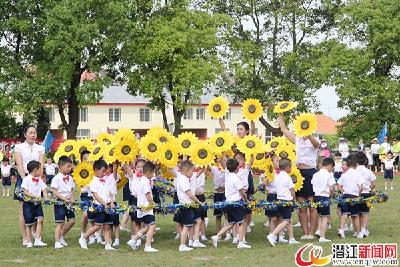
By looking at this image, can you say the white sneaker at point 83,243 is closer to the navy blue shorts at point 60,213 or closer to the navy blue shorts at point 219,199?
the navy blue shorts at point 60,213

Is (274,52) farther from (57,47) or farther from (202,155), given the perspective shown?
(202,155)

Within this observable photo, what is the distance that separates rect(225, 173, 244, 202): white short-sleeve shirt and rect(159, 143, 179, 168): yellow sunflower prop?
101 centimetres

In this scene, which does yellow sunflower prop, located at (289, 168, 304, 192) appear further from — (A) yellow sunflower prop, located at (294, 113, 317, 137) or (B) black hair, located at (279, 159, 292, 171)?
(A) yellow sunflower prop, located at (294, 113, 317, 137)

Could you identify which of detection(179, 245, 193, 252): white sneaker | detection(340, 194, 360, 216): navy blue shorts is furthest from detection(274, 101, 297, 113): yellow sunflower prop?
detection(179, 245, 193, 252): white sneaker

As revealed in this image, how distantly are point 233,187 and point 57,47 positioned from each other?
2788 cm

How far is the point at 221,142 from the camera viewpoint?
13539mm

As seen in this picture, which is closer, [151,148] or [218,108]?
[151,148]

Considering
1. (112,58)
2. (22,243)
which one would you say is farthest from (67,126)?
(22,243)

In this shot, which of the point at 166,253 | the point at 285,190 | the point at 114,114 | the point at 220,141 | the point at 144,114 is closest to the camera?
the point at 166,253

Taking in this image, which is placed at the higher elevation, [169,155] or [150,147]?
[150,147]

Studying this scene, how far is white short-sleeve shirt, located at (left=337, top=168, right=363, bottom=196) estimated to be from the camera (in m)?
14.2

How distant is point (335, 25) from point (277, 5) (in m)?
4.22

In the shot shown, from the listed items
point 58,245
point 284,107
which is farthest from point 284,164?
point 58,245

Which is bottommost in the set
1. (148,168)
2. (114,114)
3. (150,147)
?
(148,168)
